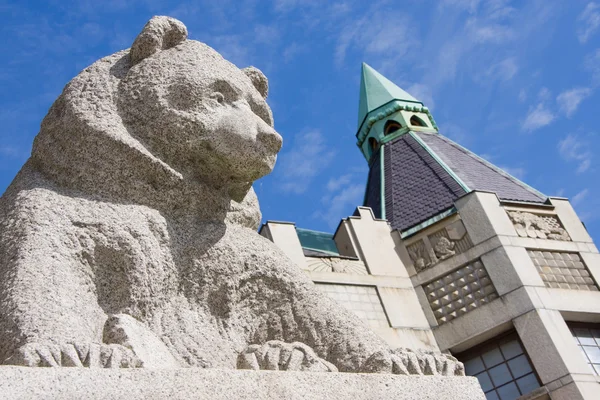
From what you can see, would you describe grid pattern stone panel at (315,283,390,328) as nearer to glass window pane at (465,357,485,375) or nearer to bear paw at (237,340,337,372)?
glass window pane at (465,357,485,375)

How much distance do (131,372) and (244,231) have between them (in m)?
1.46

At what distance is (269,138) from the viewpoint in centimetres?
379

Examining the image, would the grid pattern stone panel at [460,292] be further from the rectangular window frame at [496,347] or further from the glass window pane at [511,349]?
the glass window pane at [511,349]

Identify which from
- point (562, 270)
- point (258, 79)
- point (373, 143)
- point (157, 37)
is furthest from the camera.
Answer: point (373, 143)

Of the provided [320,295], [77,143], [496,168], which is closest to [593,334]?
[496,168]

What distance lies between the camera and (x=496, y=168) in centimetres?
1797

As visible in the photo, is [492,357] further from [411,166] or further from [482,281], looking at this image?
[411,166]

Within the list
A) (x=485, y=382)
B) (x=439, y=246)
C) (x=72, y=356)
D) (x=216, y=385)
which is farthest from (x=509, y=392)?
(x=72, y=356)

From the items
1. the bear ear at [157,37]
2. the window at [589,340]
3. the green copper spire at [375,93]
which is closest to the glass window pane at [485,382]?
the window at [589,340]

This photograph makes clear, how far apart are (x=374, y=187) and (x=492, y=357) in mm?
7171

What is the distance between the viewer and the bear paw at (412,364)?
327 centimetres

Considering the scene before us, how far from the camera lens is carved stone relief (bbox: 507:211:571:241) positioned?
1384cm

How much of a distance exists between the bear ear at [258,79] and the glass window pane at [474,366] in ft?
29.5

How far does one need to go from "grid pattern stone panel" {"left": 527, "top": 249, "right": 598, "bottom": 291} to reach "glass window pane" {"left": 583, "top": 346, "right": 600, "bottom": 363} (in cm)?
103
